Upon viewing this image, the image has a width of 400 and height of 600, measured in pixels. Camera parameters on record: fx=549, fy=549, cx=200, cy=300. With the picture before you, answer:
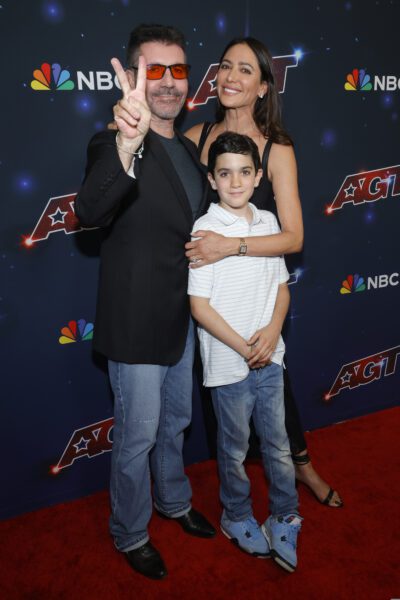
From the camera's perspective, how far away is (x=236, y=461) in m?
2.31

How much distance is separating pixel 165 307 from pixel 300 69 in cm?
161

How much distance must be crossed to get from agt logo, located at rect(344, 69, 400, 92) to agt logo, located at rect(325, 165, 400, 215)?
455 mm

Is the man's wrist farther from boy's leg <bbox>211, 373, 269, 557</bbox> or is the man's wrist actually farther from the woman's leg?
the woman's leg

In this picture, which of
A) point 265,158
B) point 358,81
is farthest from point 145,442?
point 358,81

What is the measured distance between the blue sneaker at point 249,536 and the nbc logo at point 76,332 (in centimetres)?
110

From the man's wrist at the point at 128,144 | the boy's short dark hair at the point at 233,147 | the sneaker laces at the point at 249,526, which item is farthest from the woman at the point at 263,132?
the sneaker laces at the point at 249,526

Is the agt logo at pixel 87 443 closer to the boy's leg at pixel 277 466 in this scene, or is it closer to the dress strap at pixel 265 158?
the boy's leg at pixel 277 466

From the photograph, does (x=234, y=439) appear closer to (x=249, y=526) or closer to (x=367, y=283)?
(x=249, y=526)

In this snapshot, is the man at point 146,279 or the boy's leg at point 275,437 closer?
the man at point 146,279

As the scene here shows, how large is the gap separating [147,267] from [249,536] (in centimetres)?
126

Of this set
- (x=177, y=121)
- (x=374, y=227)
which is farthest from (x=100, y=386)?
(x=374, y=227)

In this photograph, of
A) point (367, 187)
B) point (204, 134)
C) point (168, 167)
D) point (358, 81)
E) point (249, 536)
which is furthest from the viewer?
point (367, 187)

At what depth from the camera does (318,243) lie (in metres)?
3.22

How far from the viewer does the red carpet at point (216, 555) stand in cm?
221
